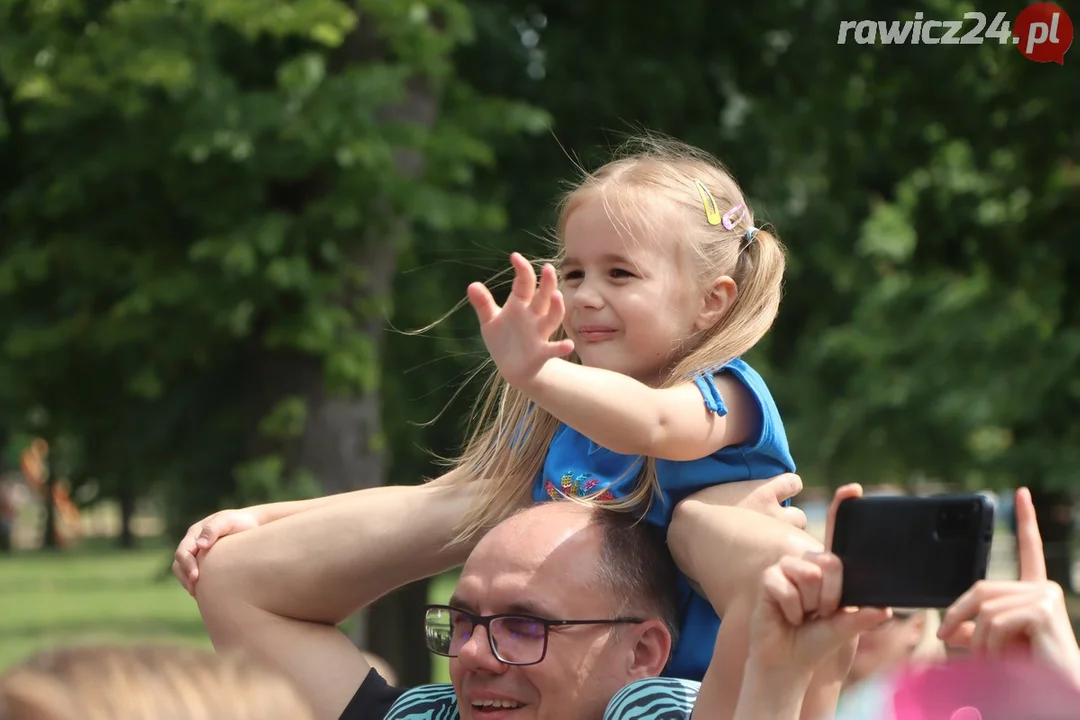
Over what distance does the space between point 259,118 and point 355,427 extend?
1865mm

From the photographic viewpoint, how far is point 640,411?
91.0 inches

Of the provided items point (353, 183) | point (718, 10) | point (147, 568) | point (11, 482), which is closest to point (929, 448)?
point (718, 10)

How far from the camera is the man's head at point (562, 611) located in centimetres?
224

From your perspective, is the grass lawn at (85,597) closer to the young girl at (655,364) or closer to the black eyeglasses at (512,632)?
the young girl at (655,364)

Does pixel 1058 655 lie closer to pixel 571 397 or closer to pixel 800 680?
pixel 800 680

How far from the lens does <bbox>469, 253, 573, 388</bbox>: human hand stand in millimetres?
2131

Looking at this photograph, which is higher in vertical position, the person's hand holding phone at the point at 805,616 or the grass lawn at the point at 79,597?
the person's hand holding phone at the point at 805,616

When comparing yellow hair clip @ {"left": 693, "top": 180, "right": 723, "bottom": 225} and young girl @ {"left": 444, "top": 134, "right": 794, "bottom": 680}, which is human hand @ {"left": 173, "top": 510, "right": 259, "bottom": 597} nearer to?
young girl @ {"left": 444, "top": 134, "right": 794, "bottom": 680}

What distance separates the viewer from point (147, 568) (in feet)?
110

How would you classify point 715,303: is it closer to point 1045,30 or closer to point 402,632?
point 1045,30

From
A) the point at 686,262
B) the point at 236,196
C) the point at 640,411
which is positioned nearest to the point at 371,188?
the point at 236,196

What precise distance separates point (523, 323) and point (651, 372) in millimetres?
531

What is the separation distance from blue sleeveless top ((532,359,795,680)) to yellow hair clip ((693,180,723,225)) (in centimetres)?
27

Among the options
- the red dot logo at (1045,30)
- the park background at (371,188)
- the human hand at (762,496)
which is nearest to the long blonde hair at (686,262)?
the human hand at (762,496)
